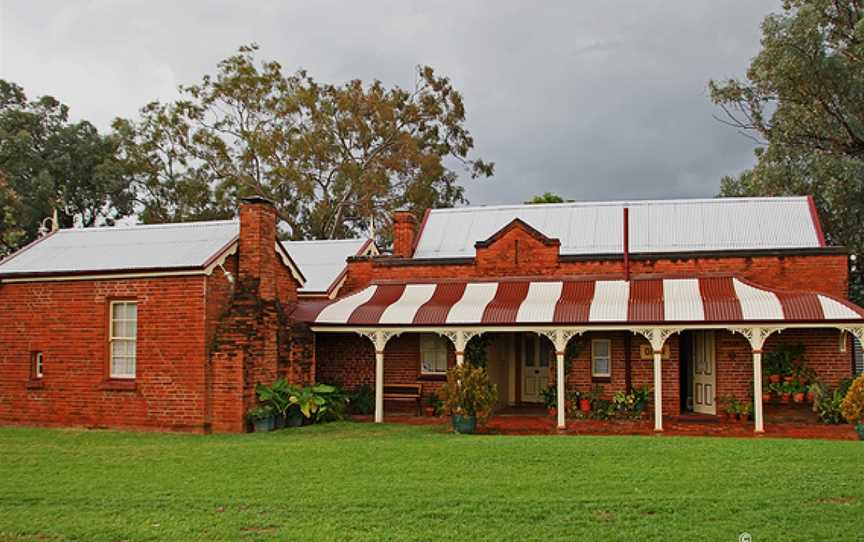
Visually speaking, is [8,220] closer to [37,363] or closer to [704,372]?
[37,363]

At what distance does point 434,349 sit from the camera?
21.5 m

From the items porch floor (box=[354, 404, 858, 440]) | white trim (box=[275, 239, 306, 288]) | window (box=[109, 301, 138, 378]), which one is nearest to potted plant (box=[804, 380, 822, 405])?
porch floor (box=[354, 404, 858, 440])

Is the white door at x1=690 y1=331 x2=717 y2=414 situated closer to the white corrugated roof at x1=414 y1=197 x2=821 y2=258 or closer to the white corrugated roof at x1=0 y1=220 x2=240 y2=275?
the white corrugated roof at x1=414 y1=197 x2=821 y2=258

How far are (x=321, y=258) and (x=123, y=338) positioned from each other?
339 inches

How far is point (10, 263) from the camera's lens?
1945cm

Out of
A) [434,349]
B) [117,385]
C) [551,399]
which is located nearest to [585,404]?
[551,399]

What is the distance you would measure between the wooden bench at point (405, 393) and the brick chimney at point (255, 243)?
4168mm

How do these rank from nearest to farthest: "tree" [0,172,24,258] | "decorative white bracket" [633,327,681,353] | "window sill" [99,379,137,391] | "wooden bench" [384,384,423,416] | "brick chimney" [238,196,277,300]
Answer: "decorative white bracket" [633,327,681,353] → "window sill" [99,379,137,391] → "brick chimney" [238,196,277,300] → "wooden bench" [384,384,423,416] → "tree" [0,172,24,258]

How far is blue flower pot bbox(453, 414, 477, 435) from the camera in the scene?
53.9ft

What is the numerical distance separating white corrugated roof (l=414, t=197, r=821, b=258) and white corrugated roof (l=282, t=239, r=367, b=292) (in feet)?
8.54

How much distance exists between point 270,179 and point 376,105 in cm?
660

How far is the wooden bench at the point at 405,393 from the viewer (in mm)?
20781

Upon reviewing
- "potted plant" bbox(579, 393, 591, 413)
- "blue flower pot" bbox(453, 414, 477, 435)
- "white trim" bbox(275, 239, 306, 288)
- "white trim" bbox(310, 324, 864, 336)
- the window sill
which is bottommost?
"blue flower pot" bbox(453, 414, 477, 435)

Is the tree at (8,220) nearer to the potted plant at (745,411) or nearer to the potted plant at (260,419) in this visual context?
the potted plant at (260,419)
